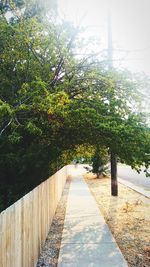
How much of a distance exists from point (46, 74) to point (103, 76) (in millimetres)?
1410

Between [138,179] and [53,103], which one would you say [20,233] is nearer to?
[53,103]

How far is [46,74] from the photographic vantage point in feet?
25.8

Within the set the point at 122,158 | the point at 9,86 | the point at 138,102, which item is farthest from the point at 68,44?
the point at 122,158

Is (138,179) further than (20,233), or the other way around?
(138,179)

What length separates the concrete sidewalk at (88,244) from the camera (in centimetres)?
547

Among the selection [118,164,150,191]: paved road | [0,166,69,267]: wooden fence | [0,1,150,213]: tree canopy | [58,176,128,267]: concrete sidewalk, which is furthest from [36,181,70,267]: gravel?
[118,164,150,191]: paved road

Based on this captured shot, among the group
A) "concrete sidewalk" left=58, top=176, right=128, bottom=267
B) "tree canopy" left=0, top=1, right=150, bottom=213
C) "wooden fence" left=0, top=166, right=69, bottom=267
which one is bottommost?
"concrete sidewalk" left=58, top=176, right=128, bottom=267

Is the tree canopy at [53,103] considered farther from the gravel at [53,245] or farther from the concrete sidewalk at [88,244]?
the concrete sidewalk at [88,244]

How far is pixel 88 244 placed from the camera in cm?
660

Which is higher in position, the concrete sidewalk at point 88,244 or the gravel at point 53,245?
the concrete sidewalk at point 88,244

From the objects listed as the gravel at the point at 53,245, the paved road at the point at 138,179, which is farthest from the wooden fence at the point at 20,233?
the paved road at the point at 138,179

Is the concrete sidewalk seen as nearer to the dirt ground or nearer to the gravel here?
the gravel

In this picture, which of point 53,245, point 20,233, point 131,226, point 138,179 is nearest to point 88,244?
point 53,245

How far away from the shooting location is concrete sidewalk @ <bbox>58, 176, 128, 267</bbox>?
5473 millimetres
